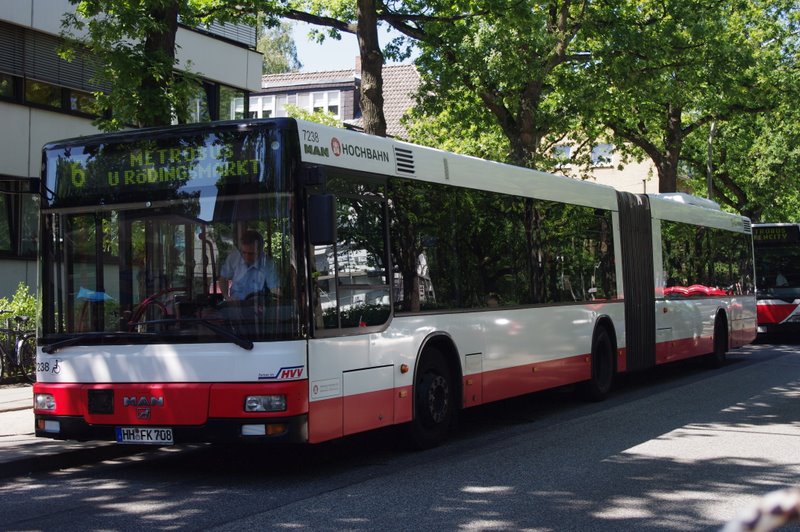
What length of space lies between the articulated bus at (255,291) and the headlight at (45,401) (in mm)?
15

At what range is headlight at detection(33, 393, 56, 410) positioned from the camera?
335 inches

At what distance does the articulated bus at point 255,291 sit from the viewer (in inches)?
309

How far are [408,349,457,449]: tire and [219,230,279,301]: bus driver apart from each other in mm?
2231

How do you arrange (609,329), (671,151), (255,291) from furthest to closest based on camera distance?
(671,151) < (609,329) < (255,291)

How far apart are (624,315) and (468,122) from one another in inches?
442

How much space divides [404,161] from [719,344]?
1228cm

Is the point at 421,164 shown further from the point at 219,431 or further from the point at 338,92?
the point at 338,92

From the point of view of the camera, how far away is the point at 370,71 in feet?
50.6

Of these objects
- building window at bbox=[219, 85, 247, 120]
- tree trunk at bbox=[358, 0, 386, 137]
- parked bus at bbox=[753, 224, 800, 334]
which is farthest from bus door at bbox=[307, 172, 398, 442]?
parked bus at bbox=[753, 224, 800, 334]

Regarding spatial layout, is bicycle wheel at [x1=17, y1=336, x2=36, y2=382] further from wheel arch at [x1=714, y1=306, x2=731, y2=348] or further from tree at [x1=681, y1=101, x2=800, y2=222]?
tree at [x1=681, y1=101, x2=800, y2=222]

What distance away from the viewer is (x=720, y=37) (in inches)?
1022

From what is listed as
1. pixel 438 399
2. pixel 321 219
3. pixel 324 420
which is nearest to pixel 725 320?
pixel 438 399

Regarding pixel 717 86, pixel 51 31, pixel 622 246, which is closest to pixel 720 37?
pixel 717 86

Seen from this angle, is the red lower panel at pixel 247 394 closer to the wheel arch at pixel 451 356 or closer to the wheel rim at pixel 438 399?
the wheel rim at pixel 438 399
